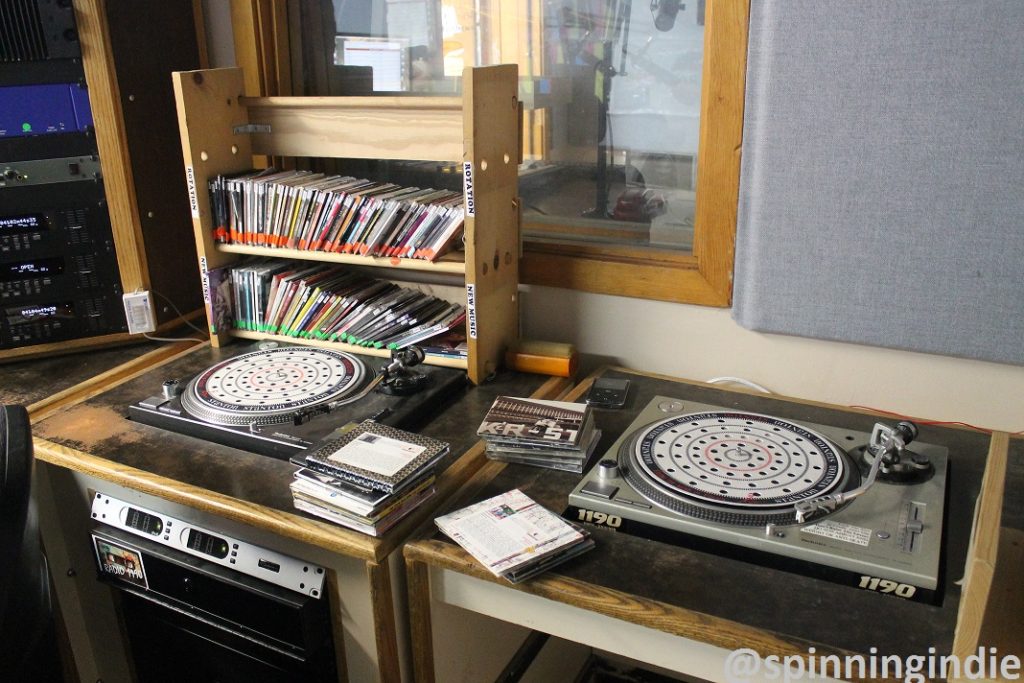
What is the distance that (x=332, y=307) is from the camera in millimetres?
1775

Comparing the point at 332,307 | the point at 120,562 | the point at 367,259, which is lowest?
the point at 120,562

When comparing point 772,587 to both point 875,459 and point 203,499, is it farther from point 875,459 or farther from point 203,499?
point 203,499

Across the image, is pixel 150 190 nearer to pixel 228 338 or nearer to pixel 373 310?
pixel 228 338

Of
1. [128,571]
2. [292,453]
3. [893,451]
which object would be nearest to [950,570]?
[893,451]

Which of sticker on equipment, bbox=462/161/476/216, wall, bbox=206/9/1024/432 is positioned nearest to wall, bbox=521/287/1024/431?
wall, bbox=206/9/1024/432

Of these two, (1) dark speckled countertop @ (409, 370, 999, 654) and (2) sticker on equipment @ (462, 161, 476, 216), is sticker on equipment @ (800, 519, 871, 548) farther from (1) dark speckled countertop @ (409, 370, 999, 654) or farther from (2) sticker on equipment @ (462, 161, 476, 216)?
(2) sticker on equipment @ (462, 161, 476, 216)

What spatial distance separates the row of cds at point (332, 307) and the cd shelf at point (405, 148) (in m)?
0.03

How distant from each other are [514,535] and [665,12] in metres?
1.06

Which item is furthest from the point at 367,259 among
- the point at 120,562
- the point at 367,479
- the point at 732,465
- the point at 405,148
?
the point at 732,465

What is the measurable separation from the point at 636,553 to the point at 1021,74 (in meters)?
0.97

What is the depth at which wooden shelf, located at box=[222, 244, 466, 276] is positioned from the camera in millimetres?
1599

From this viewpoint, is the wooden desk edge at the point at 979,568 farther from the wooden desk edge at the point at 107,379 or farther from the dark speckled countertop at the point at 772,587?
the wooden desk edge at the point at 107,379

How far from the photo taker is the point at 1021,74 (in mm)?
1306

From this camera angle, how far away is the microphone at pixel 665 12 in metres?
1.60
